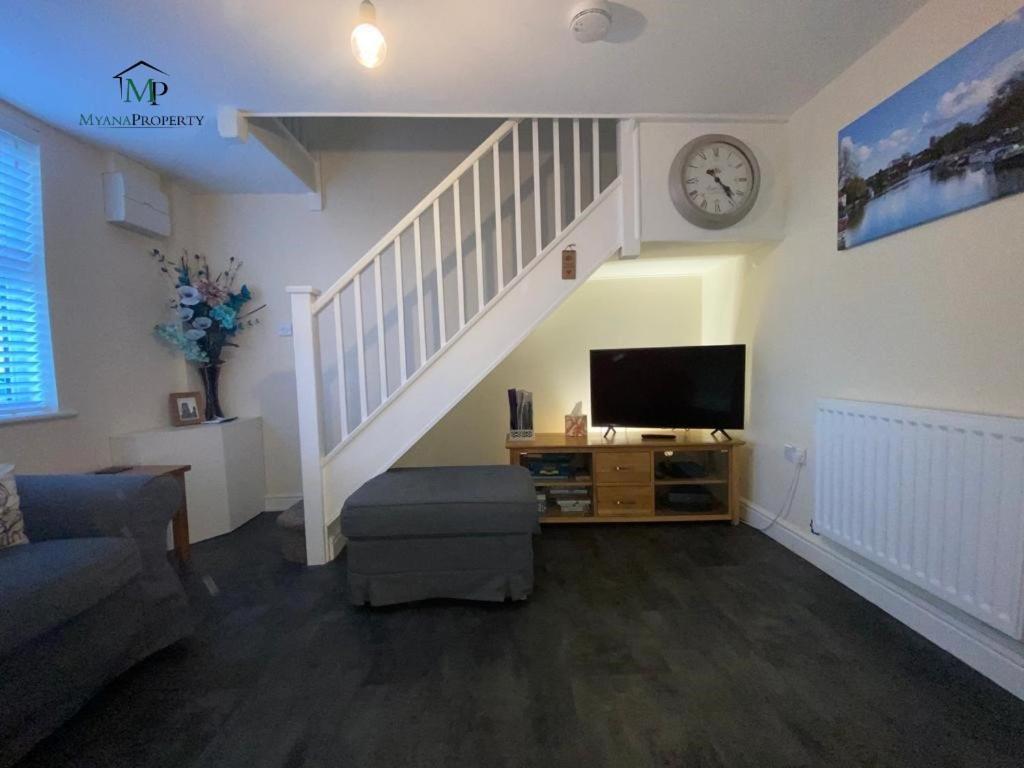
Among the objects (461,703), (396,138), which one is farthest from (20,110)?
(461,703)

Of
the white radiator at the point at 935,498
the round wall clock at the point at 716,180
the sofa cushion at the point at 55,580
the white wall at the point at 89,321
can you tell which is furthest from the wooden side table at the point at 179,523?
the white radiator at the point at 935,498

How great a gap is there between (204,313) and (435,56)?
6.88 feet

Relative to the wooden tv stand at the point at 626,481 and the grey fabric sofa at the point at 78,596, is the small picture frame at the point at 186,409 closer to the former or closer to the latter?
the grey fabric sofa at the point at 78,596

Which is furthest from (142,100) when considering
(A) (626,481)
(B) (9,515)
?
(A) (626,481)

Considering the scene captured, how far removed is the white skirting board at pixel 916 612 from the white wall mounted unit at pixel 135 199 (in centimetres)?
399

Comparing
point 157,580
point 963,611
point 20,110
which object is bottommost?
point 963,611

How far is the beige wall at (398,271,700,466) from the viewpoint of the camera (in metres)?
3.19

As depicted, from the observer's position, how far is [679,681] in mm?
1347

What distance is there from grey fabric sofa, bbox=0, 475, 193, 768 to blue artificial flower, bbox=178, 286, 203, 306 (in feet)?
4.67

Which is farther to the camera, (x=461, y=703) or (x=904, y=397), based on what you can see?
(x=904, y=397)

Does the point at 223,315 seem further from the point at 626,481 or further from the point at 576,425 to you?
the point at 626,481

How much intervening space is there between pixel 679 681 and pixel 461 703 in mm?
675

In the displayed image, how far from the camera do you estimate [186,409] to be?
9.02 feet

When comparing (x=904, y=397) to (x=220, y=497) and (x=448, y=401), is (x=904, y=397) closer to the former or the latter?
(x=448, y=401)
